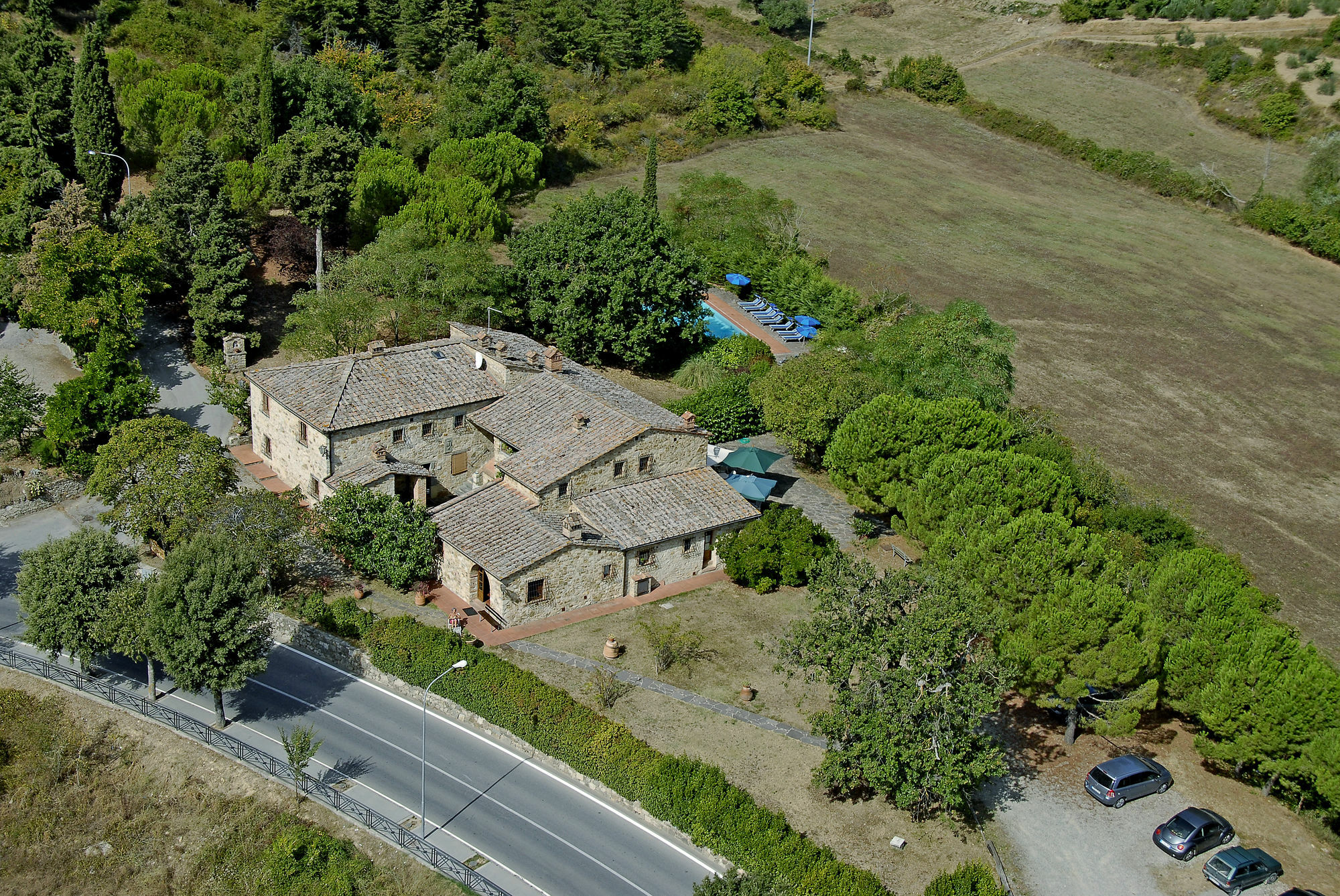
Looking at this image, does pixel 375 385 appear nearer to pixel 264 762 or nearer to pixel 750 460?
pixel 750 460

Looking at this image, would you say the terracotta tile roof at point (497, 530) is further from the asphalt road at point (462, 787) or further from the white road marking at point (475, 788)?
the white road marking at point (475, 788)

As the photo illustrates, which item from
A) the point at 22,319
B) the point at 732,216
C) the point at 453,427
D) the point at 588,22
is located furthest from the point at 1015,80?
the point at 22,319

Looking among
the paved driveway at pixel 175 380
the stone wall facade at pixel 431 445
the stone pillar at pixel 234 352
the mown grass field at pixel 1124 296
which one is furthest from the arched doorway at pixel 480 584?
the mown grass field at pixel 1124 296

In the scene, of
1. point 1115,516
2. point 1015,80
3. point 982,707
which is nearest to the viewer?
point 982,707

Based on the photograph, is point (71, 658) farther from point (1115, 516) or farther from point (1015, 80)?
point (1015, 80)

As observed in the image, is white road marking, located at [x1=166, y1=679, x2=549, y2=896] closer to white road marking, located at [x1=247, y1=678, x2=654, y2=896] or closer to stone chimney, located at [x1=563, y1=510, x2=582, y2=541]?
white road marking, located at [x1=247, y1=678, x2=654, y2=896]

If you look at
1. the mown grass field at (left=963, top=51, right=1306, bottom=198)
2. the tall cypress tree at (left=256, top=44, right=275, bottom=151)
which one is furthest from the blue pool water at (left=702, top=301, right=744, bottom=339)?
the mown grass field at (left=963, top=51, right=1306, bottom=198)
